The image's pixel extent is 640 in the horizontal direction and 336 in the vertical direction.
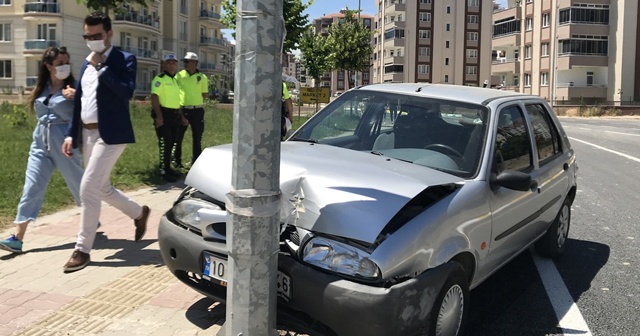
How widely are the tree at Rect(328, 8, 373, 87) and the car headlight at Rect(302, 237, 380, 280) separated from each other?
35776 mm

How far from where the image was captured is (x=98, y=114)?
5.02 meters

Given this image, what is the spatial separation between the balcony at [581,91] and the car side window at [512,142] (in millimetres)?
60967

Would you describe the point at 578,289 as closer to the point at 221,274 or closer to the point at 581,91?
the point at 221,274

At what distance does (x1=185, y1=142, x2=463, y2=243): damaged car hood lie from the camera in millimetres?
3205

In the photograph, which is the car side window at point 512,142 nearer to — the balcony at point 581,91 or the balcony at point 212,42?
the balcony at point 581,91

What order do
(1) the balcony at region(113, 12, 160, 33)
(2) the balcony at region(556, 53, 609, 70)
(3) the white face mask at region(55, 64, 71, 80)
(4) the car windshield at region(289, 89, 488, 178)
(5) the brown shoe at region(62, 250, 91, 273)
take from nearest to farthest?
1. (4) the car windshield at region(289, 89, 488, 178)
2. (5) the brown shoe at region(62, 250, 91, 273)
3. (3) the white face mask at region(55, 64, 71, 80)
4. (2) the balcony at region(556, 53, 609, 70)
5. (1) the balcony at region(113, 12, 160, 33)

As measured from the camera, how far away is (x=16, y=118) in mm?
17359

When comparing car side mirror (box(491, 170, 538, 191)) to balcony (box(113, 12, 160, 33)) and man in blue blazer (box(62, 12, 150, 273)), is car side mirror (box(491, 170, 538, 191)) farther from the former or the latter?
balcony (box(113, 12, 160, 33))

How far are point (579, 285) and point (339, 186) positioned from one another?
290cm

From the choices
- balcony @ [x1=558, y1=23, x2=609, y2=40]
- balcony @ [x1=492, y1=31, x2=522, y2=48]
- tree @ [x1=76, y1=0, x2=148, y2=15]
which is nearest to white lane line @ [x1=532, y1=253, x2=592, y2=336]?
tree @ [x1=76, y1=0, x2=148, y2=15]

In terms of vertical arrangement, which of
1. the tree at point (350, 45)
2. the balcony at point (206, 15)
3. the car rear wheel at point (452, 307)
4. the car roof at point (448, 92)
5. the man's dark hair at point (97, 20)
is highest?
the balcony at point (206, 15)

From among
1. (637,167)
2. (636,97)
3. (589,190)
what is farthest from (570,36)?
(589,190)

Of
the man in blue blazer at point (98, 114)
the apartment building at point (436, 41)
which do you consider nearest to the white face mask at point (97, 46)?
the man in blue blazer at point (98, 114)

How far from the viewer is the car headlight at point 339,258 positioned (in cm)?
309
